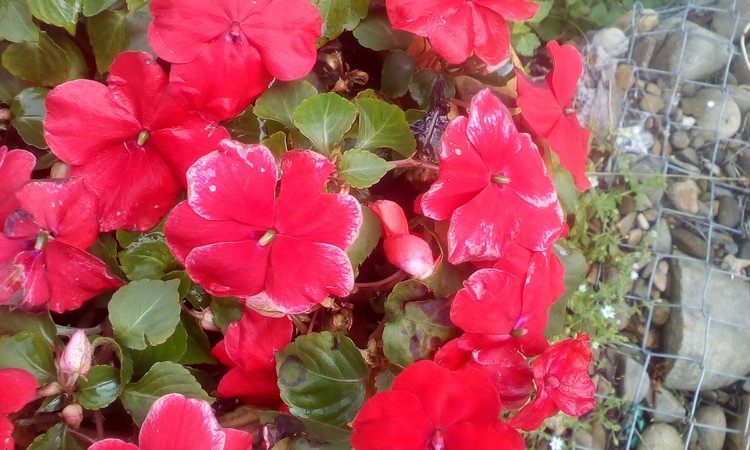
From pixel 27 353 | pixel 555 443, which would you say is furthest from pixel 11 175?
pixel 555 443

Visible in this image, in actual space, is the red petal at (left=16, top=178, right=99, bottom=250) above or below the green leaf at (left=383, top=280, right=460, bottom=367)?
above

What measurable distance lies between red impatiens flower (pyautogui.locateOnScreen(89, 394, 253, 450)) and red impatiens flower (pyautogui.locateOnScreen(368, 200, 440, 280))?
24 centimetres

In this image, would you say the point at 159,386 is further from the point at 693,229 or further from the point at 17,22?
the point at 693,229

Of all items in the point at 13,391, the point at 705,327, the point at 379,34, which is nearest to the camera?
the point at 13,391

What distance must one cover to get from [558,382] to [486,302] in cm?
11

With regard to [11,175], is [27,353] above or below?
below

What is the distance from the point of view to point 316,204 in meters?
0.56

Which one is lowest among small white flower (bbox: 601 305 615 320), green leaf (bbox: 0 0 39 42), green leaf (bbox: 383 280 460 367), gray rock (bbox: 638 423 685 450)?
gray rock (bbox: 638 423 685 450)

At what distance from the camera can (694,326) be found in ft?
4.61

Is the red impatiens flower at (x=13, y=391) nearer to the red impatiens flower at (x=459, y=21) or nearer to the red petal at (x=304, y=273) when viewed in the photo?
the red petal at (x=304, y=273)

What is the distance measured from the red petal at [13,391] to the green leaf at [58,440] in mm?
90

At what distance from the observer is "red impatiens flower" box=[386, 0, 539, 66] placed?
2.12 feet

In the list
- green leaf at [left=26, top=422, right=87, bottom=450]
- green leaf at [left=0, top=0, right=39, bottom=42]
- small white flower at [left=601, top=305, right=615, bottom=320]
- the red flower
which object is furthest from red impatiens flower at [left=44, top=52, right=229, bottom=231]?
small white flower at [left=601, top=305, right=615, bottom=320]

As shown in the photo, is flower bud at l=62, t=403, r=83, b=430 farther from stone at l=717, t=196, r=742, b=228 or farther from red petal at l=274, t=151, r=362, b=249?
stone at l=717, t=196, r=742, b=228
